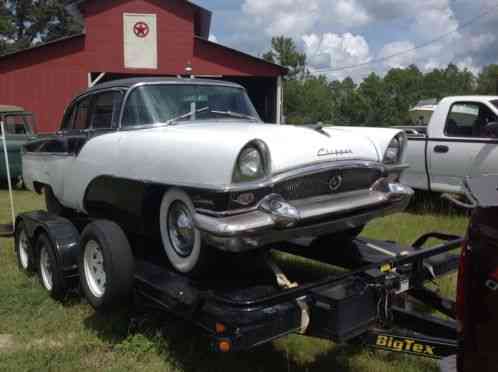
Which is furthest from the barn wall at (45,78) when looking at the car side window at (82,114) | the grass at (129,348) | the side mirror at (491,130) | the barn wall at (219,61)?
the grass at (129,348)

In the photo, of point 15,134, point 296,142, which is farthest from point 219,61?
point 296,142

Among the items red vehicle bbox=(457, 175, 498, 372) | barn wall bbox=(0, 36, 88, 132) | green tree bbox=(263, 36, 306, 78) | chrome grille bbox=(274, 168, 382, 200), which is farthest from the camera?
green tree bbox=(263, 36, 306, 78)

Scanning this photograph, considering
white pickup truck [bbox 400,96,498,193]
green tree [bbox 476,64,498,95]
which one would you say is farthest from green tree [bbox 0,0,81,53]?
green tree [bbox 476,64,498,95]

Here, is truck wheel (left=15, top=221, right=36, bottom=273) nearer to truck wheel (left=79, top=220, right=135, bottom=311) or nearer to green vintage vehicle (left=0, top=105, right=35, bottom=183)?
truck wheel (left=79, top=220, right=135, bottom=311)

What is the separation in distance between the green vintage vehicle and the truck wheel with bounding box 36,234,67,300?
7.65m

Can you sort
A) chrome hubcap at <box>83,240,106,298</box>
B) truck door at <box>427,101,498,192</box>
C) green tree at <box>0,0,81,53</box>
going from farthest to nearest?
green tree at <box>0,0,81,53</box> < truck door at <box>427,101,498,192</box> < chrome hubcap at <box>83,240,106,298</box>

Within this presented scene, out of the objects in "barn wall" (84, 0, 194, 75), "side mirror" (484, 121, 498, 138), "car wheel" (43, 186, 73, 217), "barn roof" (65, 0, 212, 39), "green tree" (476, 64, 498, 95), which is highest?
"green tree" (476, 64, 498, 95)

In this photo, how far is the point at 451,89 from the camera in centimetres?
9000

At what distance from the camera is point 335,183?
11.5 ft

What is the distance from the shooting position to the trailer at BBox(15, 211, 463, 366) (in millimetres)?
2789

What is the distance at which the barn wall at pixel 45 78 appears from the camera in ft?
56.2

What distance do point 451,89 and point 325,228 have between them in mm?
94690

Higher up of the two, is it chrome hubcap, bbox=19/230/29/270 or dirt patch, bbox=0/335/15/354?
chrome hubcap, bbox=19/230/29/270

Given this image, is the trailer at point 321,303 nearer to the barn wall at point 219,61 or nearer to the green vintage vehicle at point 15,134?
the green vintage vehicle at point 15,134
